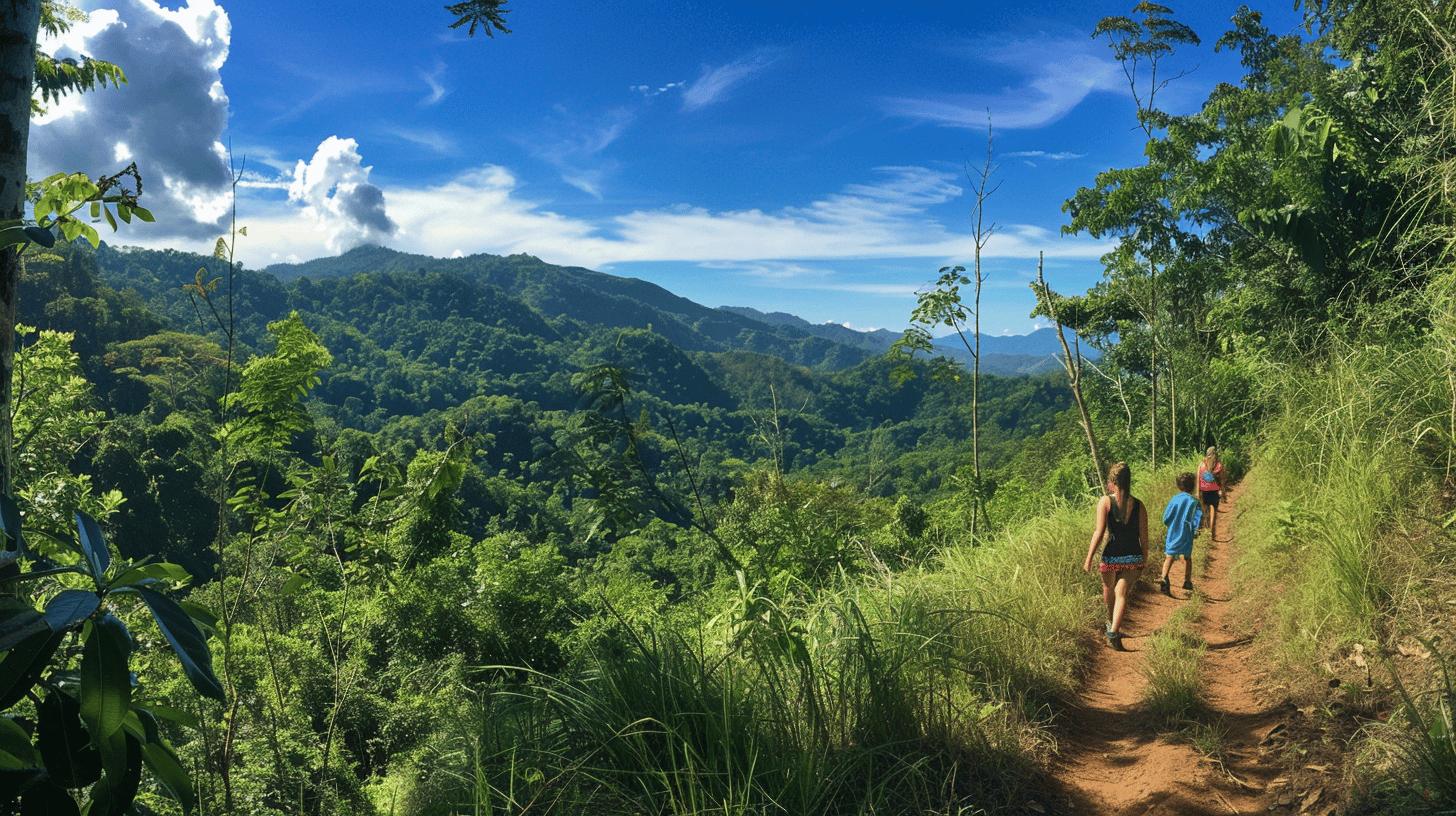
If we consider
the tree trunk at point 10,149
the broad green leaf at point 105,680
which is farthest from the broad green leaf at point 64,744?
the tree trunk at point 10,149

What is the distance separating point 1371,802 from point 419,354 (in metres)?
137

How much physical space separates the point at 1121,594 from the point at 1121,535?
42 cm

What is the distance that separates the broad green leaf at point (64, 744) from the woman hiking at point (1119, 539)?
5.51 m

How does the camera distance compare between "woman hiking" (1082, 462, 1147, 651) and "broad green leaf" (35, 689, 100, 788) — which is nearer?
"broad green leaf" (35, 689, 100, 788)

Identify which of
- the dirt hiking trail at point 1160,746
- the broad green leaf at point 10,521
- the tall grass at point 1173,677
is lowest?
the dirt hiking trail at point 1160,746

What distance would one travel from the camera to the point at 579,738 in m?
2.91

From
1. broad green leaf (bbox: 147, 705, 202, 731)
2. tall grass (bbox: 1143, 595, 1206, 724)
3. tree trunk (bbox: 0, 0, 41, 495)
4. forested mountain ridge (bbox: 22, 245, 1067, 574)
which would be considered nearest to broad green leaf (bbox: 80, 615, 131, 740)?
broad green leaf (bbox: 147, 705, 202, 731)

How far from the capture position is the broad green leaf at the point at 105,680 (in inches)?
40.7

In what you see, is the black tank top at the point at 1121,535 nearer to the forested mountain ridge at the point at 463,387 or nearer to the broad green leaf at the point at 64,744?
the forested mountain ridge at the point at 463,387

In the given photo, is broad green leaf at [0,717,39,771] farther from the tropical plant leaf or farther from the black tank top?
the black tank top

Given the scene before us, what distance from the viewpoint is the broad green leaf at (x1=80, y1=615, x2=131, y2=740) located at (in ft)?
3.39

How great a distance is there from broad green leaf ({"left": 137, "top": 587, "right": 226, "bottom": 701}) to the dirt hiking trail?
3.33 metres

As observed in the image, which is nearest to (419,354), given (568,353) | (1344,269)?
(568,353)

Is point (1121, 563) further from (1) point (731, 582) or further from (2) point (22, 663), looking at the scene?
(2) point (22, 663)
